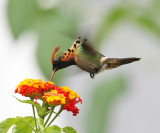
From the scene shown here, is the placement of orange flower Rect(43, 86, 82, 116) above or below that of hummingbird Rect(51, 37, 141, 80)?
below

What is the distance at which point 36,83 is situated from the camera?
5.22 ft

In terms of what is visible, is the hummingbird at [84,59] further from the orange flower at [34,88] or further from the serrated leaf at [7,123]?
the serrated leaf at [7,123]

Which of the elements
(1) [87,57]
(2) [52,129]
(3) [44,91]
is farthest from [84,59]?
(2) [52,129]

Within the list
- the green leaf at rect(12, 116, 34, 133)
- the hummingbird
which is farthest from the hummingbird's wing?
the green leaf at rect(12, 116, 34, 133)

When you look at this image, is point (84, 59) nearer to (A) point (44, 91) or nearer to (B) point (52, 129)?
(A) point (44, 91)

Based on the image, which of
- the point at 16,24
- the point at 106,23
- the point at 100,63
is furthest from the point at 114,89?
the point at 16,24

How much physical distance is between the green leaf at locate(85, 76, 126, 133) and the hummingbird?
0.06 metres

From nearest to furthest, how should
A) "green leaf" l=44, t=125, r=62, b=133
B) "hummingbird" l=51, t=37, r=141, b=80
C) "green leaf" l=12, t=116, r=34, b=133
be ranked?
1. "green leaf" l=44, t=125, r=62, b=133
2. "green leaf" l=12, t=116, r=34, b=133
3. "hummingbird" l=51, t=37, r=141, b=80

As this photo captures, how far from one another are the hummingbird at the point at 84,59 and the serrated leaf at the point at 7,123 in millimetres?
244

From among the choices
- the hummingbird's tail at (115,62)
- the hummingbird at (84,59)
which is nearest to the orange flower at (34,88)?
the hummingbird at (84,59)

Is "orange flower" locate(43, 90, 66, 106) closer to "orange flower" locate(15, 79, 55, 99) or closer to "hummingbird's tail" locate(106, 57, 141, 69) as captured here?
"orange flower" locate(15, 79, 55, 99)

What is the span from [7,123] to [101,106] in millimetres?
349

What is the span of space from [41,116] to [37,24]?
45 centimetres

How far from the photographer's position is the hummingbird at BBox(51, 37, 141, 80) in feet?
5.59
